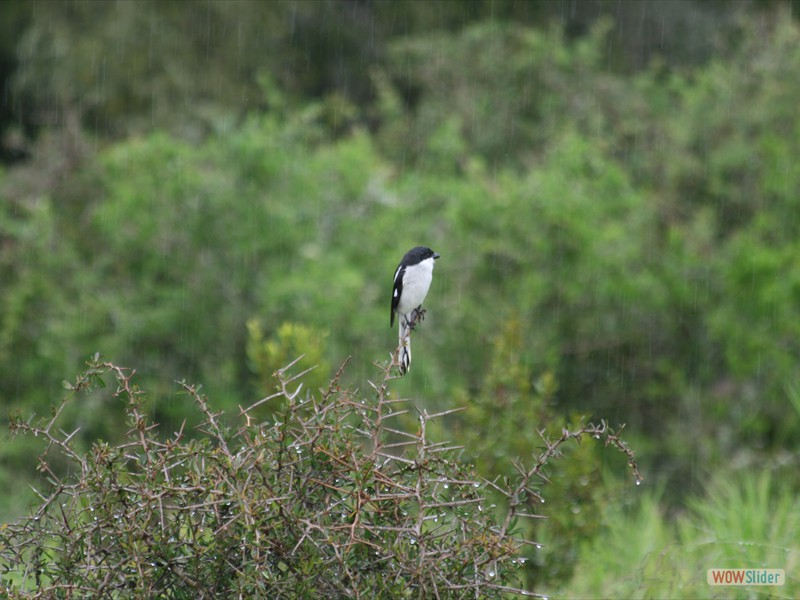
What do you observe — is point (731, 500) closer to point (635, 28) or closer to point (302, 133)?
point (302, 133)

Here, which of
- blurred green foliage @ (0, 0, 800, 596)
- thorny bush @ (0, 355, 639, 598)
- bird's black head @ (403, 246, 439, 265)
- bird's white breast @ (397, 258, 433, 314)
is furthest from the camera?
blurred green foliage @ (0, 0, 800, 596)

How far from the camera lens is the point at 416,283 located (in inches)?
204

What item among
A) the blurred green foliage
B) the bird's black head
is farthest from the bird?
the blurred green foliage

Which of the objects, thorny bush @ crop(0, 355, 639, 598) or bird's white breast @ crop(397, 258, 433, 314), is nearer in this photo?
thorny bush @ crop(0, 355, 639, 598)

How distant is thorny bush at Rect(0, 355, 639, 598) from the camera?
2.95 m

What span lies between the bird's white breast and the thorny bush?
79.7 inches

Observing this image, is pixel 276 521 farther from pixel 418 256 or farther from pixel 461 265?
pixel 461 265

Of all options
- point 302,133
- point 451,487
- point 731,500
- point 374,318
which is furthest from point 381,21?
point 451,487

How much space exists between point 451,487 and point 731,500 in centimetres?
308

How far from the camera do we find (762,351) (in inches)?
336

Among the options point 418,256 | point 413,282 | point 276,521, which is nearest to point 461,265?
point 418,256

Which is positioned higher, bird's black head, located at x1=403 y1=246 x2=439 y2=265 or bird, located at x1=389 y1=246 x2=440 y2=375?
bird's black head, located at x1=403 y1=246 x2=439 y2=265

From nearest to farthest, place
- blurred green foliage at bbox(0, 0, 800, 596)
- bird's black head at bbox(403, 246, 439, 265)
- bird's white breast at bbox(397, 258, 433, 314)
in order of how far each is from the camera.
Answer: bird's white breast at bbox(397, 258, 433, 314) < bird's black head at bbox(403, 246, 439, 265) < blurred green foliage at bbox(0, 0, 800, 596)

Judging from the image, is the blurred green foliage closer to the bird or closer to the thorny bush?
the bird
